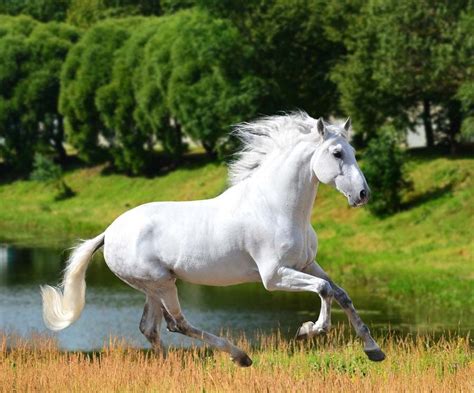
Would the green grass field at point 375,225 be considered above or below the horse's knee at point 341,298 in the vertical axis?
below

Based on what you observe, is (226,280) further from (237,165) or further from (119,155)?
(119,155)

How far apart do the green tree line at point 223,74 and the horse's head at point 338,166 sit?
1035 inches

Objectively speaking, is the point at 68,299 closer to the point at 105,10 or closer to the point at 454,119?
the point at 454,119

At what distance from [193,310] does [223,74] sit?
2581 cm

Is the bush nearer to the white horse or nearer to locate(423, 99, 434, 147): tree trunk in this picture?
locate(423, 99, 434, 147): tree trunk

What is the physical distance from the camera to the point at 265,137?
1288 centimetres

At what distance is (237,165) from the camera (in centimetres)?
1322

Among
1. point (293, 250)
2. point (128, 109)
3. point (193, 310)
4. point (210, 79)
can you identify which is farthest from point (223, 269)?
point (128, 109)

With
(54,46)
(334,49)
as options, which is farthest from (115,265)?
(54,46)

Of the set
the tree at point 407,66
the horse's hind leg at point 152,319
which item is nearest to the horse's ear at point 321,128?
the horse's hind leg at point 152,319

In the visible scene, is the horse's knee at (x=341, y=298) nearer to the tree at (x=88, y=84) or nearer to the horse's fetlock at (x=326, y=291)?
the horse's fetlock at (x=326, y=291)

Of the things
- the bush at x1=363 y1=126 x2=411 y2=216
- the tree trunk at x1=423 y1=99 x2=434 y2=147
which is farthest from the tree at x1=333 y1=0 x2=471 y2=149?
the bush at x1=363 y1=126 x2=411 y2=216

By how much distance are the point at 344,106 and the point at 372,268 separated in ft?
45.6

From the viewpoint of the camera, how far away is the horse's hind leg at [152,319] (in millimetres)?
13453
